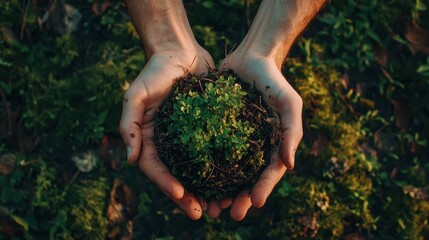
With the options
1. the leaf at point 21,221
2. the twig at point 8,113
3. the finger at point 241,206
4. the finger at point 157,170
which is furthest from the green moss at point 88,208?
the finger at point 241,206

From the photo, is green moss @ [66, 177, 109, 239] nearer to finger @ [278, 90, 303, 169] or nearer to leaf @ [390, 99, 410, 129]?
finger @ [278, 90, 303, 169]

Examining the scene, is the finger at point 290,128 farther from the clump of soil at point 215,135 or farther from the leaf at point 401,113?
the leaf at point 401,113

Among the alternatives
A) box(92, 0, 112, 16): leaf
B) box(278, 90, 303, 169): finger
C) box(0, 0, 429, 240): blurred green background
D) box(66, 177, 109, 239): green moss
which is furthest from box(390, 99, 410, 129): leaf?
box(92, 0, 112, 16): leaf

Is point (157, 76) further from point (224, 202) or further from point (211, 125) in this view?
point (224, 202)

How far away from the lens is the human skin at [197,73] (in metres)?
3.15

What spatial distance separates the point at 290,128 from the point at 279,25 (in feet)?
2.86

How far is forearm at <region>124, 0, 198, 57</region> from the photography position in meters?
3.65

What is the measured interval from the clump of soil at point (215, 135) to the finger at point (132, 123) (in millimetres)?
115

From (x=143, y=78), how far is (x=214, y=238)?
1219mm

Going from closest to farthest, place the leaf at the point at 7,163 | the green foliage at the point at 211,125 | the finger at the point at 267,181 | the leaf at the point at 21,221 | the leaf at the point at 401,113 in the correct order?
the green foliage at the point at 211,125, the finger at the point at 267,181, the leaf at the point at 21,221, the leaf at the point at 7,163, the leaf at the point at 401,113

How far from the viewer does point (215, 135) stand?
301cm

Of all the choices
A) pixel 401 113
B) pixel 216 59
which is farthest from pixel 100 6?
pixel 401 113

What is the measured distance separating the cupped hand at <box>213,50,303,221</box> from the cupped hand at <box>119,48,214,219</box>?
0.82 ft

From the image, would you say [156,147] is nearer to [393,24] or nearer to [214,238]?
[214,238]
